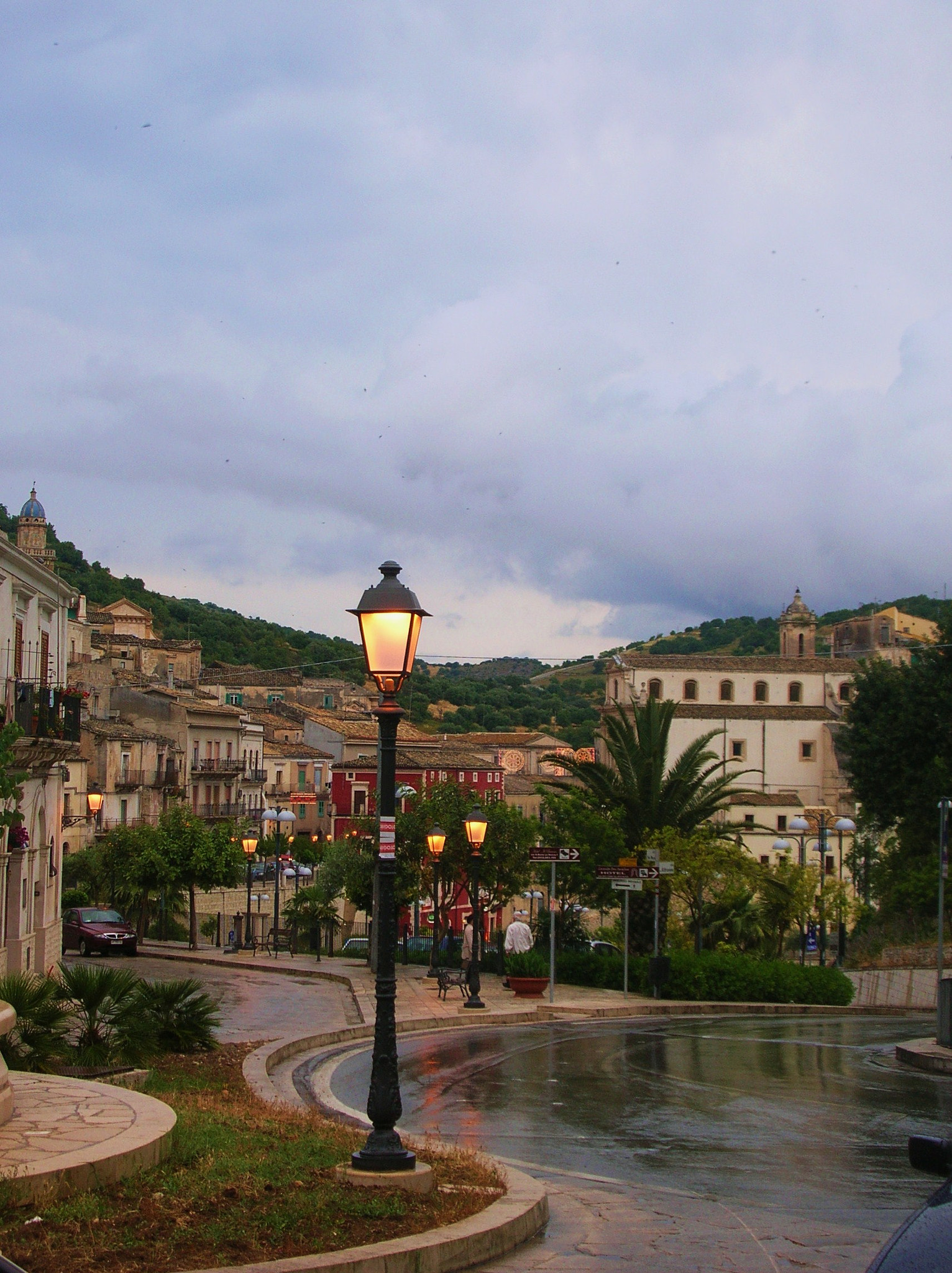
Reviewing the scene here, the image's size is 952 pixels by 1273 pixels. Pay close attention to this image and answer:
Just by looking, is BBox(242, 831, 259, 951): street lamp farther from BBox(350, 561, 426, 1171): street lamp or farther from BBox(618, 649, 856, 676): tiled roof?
BBox(618, 649, 856, 676): tiled roof

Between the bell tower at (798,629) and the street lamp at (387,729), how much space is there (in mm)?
109120

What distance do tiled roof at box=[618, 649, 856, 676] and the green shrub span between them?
2687 inches

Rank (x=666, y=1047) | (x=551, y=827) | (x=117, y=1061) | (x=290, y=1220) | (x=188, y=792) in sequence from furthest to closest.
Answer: (x=188, y=792)
(x=551, y=827)
(x=666, y=1047)
(x=117, y=1061)
(x=290, y=1220)

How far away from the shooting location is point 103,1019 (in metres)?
12.9

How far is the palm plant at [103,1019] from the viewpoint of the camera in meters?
12.6

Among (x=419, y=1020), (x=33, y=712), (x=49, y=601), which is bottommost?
(x=419, y=1020)

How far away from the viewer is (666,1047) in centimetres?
2116

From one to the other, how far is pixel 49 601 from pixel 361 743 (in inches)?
2556

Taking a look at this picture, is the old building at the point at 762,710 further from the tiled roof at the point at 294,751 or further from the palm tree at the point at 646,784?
the palm tree at the point at 646,784

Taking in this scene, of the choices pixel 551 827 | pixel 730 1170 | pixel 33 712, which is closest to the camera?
pixel 730 1170

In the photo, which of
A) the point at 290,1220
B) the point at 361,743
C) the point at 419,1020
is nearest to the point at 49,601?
the point at 419,1020

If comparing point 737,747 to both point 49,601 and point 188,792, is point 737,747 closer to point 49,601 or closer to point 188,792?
point 188,792

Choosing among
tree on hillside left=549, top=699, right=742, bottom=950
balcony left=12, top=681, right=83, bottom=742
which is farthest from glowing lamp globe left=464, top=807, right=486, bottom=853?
tree on hillside left=549, top=699, right=742, bottom=950

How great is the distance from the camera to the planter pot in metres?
29.5
